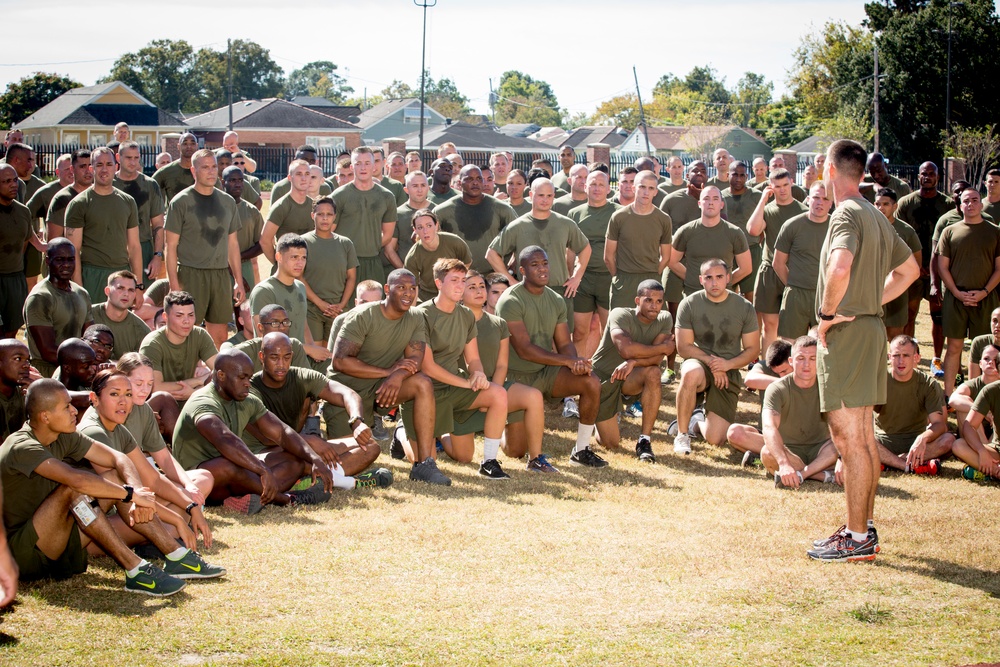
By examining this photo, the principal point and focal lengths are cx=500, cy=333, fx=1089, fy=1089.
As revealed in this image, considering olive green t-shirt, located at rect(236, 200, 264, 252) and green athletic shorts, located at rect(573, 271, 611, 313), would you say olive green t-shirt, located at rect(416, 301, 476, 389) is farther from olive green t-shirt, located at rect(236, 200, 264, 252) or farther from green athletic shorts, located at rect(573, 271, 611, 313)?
olive green t-shirt, located at rect(236, 200, 264, 252)

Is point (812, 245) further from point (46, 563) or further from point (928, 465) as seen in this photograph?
point (46, 563)

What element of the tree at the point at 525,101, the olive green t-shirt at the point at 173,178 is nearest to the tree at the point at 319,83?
A: the tree at the point at 525,101

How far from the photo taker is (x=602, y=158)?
3031 centimetres

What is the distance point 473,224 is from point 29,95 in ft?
247

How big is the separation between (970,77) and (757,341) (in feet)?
138

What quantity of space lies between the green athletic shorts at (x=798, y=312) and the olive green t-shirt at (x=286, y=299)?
5056 millimetres

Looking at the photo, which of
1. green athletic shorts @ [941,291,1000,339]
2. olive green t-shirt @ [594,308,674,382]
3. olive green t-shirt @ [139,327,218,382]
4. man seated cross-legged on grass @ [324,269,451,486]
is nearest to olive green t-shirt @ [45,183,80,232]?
olive green t-shirt @ [139,327,218,382]

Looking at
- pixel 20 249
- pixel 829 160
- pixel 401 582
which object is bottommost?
pixel 401 582

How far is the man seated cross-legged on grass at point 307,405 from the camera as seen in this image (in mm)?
8234

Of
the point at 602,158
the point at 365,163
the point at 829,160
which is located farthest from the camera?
the point at 602,158

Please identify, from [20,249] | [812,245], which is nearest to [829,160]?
[812,245]

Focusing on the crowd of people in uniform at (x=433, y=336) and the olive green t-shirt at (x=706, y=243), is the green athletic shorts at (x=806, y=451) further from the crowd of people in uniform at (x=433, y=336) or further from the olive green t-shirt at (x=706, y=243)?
the olive green t-shirt at (x=706, y=243)

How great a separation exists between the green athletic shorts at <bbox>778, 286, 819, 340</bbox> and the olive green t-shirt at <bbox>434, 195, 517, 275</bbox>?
320cm

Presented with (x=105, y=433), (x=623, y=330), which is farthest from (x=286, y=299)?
(x=105, y=433)
